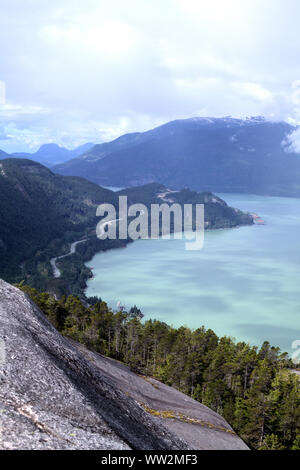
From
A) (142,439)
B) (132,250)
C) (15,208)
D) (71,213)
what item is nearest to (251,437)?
(142,439)

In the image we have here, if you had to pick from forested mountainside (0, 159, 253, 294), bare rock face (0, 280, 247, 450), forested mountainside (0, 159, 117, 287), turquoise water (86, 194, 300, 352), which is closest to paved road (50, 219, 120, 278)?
forested mountainside (0, 159, 253, 294)

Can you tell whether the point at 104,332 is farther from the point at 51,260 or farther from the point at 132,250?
the point at 132,250

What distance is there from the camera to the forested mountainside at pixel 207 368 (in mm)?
19781

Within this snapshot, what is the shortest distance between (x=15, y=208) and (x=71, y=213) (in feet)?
88.2

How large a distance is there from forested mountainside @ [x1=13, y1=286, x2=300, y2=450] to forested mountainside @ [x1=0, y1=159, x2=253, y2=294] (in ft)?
115

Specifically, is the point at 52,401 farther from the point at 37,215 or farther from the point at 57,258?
the point at 37,215

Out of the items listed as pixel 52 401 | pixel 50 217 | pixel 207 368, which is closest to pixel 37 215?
pixel 50 217

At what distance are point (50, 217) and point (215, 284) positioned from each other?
70.1 m

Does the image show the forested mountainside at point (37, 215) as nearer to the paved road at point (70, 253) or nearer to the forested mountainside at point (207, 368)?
the paved road at point (70, 253)

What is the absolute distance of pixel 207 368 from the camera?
24562mm

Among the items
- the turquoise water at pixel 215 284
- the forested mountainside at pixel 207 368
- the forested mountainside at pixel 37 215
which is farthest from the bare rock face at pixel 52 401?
the forested mountainside at pixel 37 215

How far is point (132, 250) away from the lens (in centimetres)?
10225

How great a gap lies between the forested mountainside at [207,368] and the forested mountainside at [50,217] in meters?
35.2

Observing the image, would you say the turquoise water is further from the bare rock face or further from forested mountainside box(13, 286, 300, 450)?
the bare rock face
